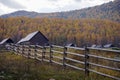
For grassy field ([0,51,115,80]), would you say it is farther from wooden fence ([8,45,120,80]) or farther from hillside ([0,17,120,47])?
hillside ([0,17,120,47])

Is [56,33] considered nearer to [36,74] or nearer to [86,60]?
[86,60]

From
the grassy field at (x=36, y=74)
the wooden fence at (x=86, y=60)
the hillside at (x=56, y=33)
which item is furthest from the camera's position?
the hillside at (x=56, y=33)

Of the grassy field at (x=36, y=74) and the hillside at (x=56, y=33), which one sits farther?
the hillside at (x=56, y=33)

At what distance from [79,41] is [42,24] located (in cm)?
3956

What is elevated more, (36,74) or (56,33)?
(56,33)

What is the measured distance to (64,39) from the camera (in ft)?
522

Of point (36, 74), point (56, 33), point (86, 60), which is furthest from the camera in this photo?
point (56, 33)

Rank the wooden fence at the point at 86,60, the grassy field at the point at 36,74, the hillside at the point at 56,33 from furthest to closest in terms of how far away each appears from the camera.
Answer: the hillside at the point at 56,33
the wooden fence at the point at 86,60
the grassy field at the point at 36,74

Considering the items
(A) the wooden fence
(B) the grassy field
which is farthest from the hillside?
(B) the grassy field

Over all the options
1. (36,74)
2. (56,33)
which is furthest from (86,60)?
(56,33)

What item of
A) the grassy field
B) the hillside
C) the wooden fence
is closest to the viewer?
the grassy field

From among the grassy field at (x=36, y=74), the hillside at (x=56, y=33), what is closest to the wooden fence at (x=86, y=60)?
the grassy field at (x=36, y=74)

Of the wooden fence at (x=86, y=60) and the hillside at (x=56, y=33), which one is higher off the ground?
the hillside at (x=56, y=33)

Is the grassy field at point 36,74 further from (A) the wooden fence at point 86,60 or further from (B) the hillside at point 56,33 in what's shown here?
(B) the hillside at point 56,33
